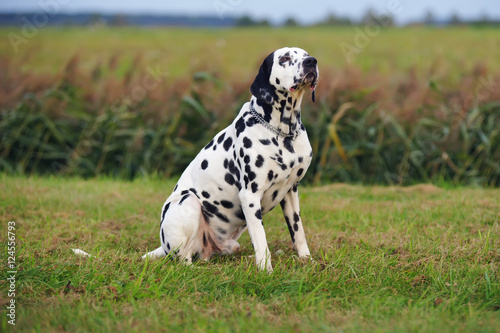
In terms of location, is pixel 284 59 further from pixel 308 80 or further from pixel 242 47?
pixel 242 47

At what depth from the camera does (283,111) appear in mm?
3973

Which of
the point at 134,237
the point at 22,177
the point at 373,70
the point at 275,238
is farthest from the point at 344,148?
the point at 22,177

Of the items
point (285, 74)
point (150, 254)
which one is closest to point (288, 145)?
point (285, 74)

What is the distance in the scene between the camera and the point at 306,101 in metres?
7.92

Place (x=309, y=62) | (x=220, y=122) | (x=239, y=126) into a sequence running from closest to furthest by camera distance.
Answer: (x=309, y=62), (x=239, y=126), (x=220, y=122)

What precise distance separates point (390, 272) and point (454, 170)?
4.03 m

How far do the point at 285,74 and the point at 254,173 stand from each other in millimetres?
738

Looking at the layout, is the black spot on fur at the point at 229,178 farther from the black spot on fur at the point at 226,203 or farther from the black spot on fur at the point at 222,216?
the black spot on fur at the point at 222,216

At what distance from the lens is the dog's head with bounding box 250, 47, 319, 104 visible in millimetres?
3768

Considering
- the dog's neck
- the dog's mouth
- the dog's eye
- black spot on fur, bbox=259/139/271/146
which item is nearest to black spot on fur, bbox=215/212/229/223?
black spot on fur, bbox=259/139/271/146

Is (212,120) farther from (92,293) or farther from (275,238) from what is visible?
(92,293)

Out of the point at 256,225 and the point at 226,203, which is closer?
the point at 256,225

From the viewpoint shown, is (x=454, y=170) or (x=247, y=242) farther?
(x=454, y=170)

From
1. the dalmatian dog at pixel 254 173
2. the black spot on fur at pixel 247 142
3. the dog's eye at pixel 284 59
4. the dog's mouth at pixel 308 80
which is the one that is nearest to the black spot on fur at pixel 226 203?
the dalmatian dog at pixel 254 173
